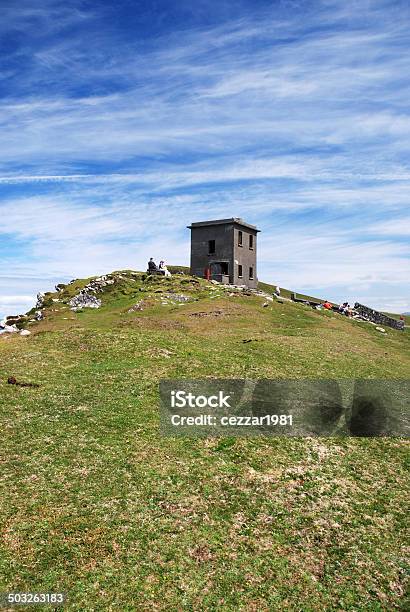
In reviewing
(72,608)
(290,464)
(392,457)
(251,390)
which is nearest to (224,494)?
(290,464)

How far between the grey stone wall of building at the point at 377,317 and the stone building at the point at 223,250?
762 inches

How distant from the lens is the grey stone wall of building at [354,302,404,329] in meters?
69.4

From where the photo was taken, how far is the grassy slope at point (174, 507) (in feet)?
40.3

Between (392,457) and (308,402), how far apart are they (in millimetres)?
5803

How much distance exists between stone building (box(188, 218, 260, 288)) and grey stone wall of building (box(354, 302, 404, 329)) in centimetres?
1935

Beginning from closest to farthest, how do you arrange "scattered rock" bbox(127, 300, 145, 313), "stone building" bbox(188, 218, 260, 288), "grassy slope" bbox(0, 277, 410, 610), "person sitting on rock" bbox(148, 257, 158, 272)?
"grassy slope" bbox(0, 277, 410, 610)
"scattered rock" bbox(127, 300, 145, 313)
"stone building" bbox(188, 218, 260, 288)
"person sitting on rock" bbox(148, 257, 158, 272)

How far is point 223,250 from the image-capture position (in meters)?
74.4

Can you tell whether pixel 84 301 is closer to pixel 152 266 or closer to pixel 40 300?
pixel 40 300

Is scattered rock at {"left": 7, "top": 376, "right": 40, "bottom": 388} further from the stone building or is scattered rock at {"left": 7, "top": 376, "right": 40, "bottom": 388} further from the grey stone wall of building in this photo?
the grey stone wall of building

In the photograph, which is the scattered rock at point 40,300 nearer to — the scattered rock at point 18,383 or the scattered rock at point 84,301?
the scattered rock at point 84,301

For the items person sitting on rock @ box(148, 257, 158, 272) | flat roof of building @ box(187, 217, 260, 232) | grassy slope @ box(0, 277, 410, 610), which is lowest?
grassy slope @ box(0, 277, 410, 610)

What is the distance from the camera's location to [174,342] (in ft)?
114

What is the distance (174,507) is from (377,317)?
208 feet

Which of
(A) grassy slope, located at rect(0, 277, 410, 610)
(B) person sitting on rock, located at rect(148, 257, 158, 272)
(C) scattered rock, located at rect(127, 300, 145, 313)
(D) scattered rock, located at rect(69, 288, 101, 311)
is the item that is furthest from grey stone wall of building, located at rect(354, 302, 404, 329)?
(A) grassy slope, located at rect(0, 277, 410, 610)
